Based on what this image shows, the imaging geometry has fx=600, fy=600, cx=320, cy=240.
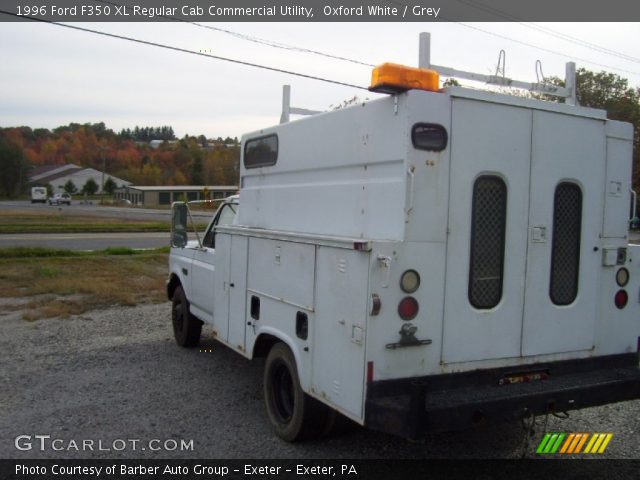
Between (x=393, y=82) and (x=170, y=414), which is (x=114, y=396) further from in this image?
(x=393, y=82)

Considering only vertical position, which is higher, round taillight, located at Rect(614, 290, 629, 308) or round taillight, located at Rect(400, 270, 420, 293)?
round taillight, located at Rect(400, 270, 420, 293)

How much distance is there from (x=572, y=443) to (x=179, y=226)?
5023 mm

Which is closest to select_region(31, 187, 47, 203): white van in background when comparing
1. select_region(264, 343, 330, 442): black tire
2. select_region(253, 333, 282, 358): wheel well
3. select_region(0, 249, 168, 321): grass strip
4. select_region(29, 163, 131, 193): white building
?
select_region(29, 163, 131, 193): white building

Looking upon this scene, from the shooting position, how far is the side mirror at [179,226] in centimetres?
728

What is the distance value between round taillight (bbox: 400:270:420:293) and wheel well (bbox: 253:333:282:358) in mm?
1646

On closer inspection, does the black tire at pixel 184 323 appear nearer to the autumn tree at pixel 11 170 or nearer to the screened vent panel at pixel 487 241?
the screened vent panel at pixel 487 241

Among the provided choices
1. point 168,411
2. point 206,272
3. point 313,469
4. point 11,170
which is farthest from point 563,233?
point 11,170

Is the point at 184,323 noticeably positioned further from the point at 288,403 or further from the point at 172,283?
the point at 288,403

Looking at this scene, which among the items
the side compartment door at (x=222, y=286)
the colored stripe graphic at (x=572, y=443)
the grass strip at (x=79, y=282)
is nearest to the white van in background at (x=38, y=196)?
the grass strip at (x=79, y=282)

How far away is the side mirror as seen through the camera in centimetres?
728

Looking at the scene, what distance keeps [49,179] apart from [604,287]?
11774 centimetres

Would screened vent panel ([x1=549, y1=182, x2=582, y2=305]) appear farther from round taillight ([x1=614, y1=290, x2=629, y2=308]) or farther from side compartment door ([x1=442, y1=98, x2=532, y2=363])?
round taillight ([x1=614, y1=290, x2=629, y2=308])

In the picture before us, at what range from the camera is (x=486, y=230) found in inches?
162

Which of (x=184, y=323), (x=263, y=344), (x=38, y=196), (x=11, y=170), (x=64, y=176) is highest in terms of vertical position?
(x=64, y=176)
